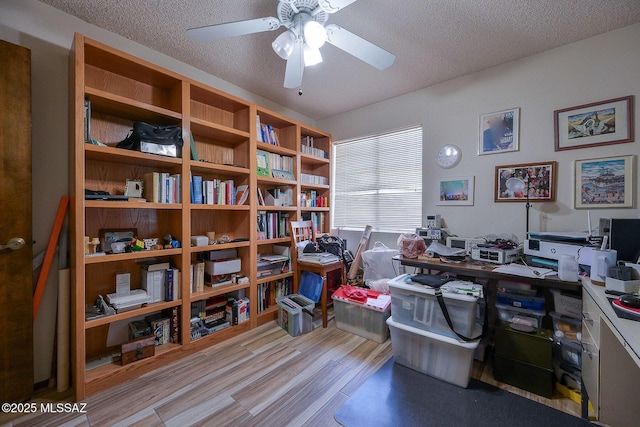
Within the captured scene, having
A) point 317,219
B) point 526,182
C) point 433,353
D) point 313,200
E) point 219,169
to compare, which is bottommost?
point 433,353

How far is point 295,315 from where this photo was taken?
7.55ft

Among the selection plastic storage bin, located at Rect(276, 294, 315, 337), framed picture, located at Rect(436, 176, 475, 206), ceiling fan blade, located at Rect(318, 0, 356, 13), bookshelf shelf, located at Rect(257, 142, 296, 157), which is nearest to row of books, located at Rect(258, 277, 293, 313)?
plastic storage bin, located at Rect(276, 294, 315, 337)

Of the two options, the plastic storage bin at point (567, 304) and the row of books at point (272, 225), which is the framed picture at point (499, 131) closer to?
the plastic storage bin at point (567, 304)

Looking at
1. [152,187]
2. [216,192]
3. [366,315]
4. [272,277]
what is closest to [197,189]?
[216,192]

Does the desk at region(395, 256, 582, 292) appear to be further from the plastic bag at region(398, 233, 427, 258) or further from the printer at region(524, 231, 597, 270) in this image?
the printer at region(524, 231, 597, 270)

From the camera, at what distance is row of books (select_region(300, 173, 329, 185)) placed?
310 cm

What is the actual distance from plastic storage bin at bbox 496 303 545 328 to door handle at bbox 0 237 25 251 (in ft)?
10.6

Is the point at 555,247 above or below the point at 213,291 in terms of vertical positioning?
above

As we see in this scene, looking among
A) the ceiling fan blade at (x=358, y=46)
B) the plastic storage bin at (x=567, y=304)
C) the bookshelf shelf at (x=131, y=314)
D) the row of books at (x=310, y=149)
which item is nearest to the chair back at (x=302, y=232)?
the row of books at (x=310, y=149)

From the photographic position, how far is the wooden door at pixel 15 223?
144cm

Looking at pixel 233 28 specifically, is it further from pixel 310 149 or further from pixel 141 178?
pixel 310 149

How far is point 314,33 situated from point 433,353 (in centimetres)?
223

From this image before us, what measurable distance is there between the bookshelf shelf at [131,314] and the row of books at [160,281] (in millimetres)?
47

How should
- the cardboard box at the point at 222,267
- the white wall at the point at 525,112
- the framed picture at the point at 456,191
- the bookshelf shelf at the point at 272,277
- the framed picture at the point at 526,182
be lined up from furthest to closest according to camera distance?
the bookshelf shelf at the point at 272,277
the framed picture at the point at 456,191
the cardboard box at the point at 222,267
the framed picture at the point at 526,182
the white wall at the point at 525,112
